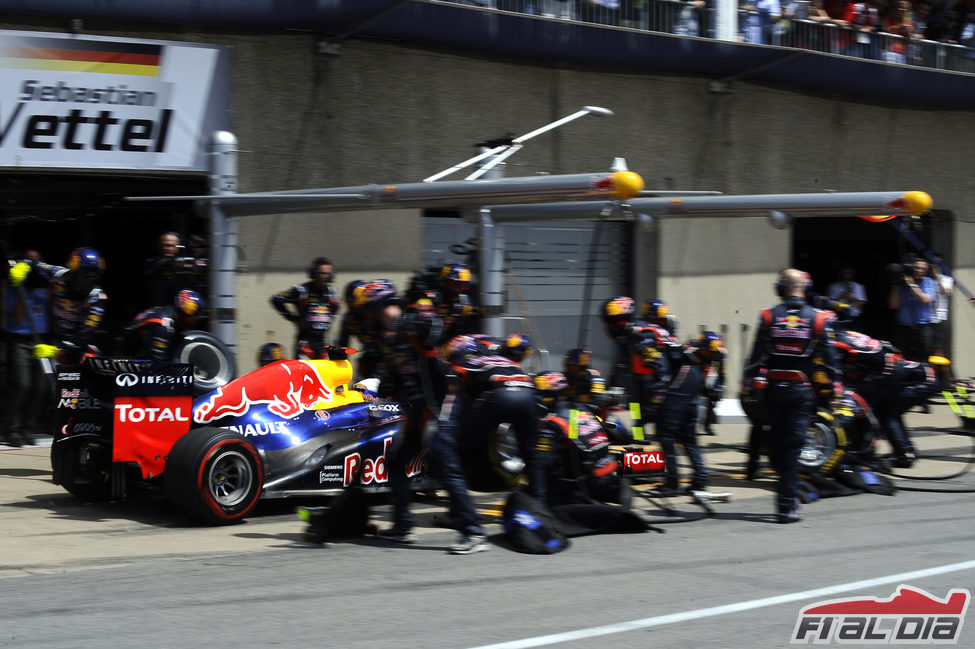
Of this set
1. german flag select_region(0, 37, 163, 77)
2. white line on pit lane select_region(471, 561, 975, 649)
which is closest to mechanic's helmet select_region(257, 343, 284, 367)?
german flag select_region(0, 37, 163, 77)

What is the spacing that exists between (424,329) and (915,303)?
10824mm

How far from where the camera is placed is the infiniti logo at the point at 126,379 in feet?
27.6

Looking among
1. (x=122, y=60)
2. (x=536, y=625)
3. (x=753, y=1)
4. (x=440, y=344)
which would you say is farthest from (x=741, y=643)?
(x=753, y=1)

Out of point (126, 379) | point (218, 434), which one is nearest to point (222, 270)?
point (126, 379)

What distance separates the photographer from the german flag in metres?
12.3

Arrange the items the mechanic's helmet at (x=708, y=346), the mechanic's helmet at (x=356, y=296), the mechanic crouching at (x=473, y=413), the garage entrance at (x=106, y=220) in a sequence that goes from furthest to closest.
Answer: the garage entrance at (x=106, y=220), the mechanic's helmet at (x=708, y=346), the mechanic's helmet at (x=356, y=296), the mechanic crouching at (x=473, y=413)

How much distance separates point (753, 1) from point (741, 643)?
14526 millimetres

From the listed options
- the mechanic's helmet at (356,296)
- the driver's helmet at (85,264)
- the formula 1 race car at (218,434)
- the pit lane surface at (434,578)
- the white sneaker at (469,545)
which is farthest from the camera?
the driver's helmet at (85,264)

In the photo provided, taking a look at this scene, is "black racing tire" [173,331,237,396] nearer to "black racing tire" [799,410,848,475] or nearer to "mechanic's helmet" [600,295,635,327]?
"mechanic's helmet" [600,295,635,327]

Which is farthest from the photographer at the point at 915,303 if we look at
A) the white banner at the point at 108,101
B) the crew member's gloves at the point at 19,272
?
the crew member's gloves at the point at 19,272

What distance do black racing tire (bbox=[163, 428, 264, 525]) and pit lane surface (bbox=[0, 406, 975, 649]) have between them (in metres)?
0.16

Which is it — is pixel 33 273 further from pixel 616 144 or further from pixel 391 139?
pixel 616 144

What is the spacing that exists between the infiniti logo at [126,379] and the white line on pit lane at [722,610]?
4226 millimetres

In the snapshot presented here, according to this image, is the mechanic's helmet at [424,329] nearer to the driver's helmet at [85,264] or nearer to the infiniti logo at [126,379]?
the infiniti logo at [126,379]
